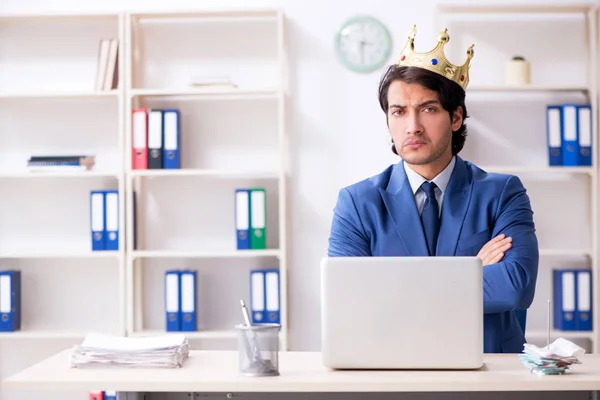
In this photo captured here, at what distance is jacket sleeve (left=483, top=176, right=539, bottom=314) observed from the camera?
2.10 metres

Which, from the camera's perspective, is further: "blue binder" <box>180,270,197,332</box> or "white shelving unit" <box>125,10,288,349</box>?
"white shelving unit" <box>125,10,288,349</box>

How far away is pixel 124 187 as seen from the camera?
3.96 metres

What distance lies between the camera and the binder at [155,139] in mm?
3936

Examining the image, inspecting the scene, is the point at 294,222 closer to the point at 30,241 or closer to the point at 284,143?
the point at 284,143

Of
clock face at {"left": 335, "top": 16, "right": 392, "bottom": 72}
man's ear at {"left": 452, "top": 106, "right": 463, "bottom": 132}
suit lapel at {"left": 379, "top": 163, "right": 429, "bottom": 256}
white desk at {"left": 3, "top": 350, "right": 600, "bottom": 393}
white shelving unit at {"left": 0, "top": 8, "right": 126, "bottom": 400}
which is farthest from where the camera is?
white shelving unit at {"left": 0, "top": 8, "right": 126, "bottom": 400}

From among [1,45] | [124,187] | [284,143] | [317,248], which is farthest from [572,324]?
[1,45]

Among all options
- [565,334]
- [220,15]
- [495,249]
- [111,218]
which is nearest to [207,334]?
[111,218]

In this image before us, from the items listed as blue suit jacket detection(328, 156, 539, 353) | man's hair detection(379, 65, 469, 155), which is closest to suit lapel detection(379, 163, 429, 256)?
blue suit jacket detection(328, 156, 539, 353)

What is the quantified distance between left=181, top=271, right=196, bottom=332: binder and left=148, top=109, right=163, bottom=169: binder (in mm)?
→ 554

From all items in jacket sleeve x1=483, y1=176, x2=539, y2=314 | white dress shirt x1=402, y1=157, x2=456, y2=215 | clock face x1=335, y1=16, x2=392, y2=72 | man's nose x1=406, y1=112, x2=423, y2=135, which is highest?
clock face x1=335, y1=16, x2=392, y2=72

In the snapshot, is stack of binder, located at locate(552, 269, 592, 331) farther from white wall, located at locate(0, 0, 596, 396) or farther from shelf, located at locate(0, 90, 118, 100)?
shelf, located at locate(0, 90, 118, 100)

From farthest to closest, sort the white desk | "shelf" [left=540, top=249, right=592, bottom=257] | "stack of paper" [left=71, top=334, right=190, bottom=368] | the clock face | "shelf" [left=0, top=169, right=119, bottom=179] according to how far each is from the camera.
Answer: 1. the clock face
2. "shelf" [left=0, top=169, right=119, bottom=179]
3. "shelf" [left=540, top=249, right=592, bottom=257]
4. "stack of paper" [left=71, top=334, right=190, bottom=368]
5. the white desk

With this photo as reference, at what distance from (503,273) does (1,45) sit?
310cm

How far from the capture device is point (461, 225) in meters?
2.25
